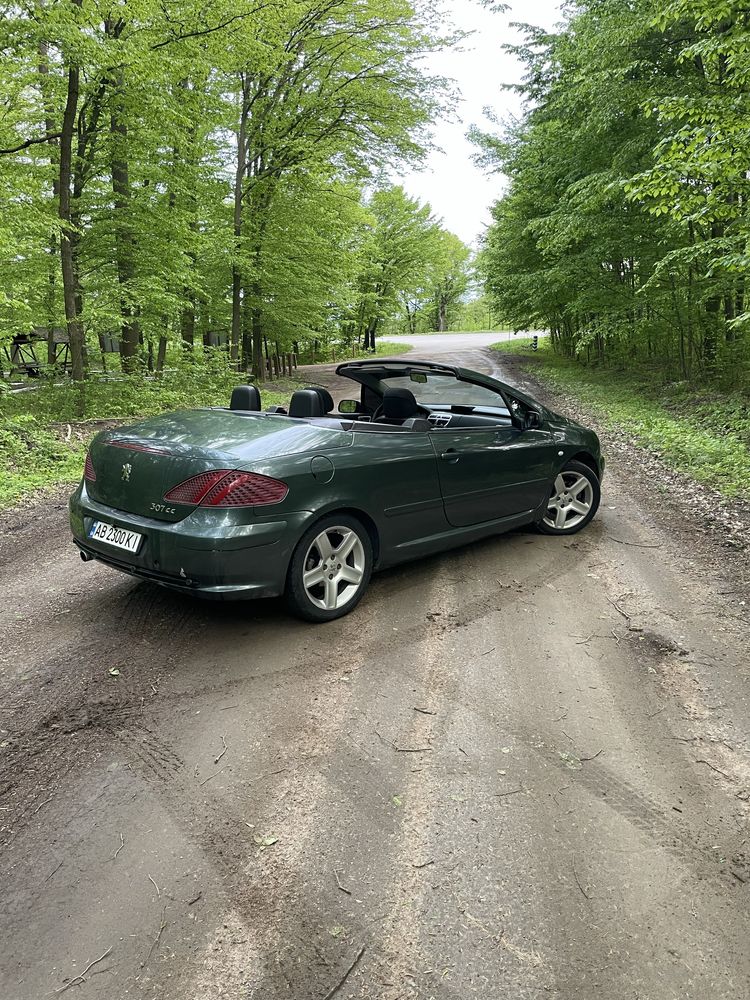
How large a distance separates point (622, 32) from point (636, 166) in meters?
2.69

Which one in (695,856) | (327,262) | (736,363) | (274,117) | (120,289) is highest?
(274,117)

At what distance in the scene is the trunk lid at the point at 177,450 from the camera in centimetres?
349

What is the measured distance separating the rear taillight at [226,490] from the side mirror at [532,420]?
2678 millimetres

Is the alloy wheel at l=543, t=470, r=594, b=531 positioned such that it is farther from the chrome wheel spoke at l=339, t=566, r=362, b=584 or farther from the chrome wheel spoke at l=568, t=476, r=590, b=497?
the chrome wheel spoke at l=339, t=566, r=362, b=584

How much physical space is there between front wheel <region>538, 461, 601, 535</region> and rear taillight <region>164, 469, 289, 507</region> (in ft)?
9.73

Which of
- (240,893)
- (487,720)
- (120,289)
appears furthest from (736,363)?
(240,893)

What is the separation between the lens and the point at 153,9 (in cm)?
906

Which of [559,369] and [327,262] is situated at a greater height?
[327,262]

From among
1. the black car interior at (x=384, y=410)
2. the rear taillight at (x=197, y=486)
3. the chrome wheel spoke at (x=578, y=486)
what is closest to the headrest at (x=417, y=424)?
the black car interior at (x=384, y=410)

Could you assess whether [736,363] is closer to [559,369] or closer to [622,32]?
[622,32]

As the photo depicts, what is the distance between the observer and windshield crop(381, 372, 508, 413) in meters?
5.22

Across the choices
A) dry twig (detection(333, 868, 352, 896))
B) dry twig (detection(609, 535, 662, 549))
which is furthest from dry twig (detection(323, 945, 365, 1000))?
dry twig (detection(609, 535, 662, 549))

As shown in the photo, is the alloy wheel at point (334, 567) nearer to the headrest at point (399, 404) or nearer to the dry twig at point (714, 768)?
the headrest at point (399, 404)

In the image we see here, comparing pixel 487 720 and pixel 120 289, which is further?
pixel 120 289
